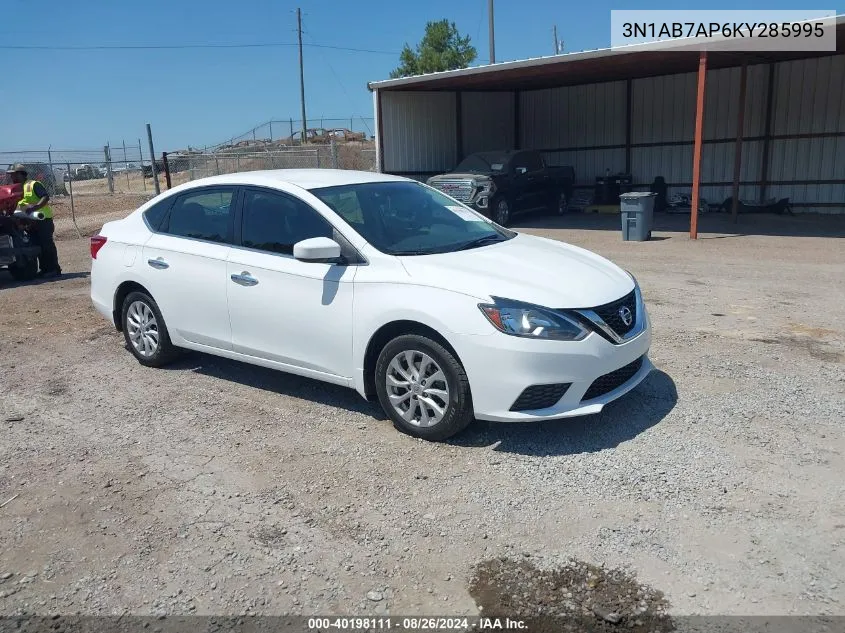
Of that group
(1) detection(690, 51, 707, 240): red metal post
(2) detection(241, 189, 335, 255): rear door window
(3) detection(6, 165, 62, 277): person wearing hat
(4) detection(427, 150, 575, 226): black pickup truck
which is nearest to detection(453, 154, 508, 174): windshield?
(4) detection(427, 150, 575, 226): black pickup truck

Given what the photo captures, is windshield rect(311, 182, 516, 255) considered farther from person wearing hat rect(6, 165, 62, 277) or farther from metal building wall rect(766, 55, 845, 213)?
metal building wall rect(766, 55, 845, 213)

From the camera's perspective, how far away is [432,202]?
5.83m

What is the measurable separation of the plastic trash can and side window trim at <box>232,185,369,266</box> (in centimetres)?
1042

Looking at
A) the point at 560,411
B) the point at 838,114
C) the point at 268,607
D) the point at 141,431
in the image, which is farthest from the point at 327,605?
the point at 838,114

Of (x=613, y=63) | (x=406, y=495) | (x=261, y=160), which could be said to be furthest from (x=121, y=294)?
(x=261, y=160)

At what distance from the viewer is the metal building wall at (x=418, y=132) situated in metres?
20.5

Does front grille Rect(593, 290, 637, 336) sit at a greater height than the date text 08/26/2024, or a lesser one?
Result: greater

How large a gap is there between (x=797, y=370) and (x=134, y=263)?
5501mm

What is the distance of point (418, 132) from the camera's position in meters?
21.2

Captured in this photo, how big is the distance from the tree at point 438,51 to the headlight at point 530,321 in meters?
49.7

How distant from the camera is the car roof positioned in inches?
217

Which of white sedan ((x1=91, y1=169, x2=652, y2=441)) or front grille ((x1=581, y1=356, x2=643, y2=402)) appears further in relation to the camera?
front grille ((x1=581, y1=356, x2=643, y2=402))

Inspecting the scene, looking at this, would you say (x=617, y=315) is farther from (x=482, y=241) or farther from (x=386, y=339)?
(x=386, y=339)

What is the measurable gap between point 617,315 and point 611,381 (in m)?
0.41
